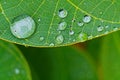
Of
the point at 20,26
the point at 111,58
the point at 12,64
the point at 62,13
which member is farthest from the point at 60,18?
the point at 111,58

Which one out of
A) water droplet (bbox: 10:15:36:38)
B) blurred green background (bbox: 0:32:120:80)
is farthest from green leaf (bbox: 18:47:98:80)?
water droplet (bbox: 10:15:36:38)

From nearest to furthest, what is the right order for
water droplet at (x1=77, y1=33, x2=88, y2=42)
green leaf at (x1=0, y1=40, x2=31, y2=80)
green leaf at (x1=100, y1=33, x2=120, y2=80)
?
water droplet at (x1=77, y1=33, x2=88, y2=42) < green leaf at (x1=0, y1=40, x2=31, y2=80) < green leaf at (x1=100, y1=33, x2=120, y2=80)

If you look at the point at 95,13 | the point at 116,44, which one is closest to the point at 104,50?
the point at 116,44

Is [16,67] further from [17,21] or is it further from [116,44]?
[116,44]

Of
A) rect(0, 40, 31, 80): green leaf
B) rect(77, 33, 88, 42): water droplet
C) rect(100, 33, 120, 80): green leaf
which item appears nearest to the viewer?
rect(77, 33, 88, 42): water droplet

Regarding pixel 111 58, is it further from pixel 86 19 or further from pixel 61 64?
pixel 86 19

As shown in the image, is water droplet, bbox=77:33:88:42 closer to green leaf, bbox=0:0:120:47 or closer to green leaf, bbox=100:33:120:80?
green leaf, bbox=0:0:120:47
